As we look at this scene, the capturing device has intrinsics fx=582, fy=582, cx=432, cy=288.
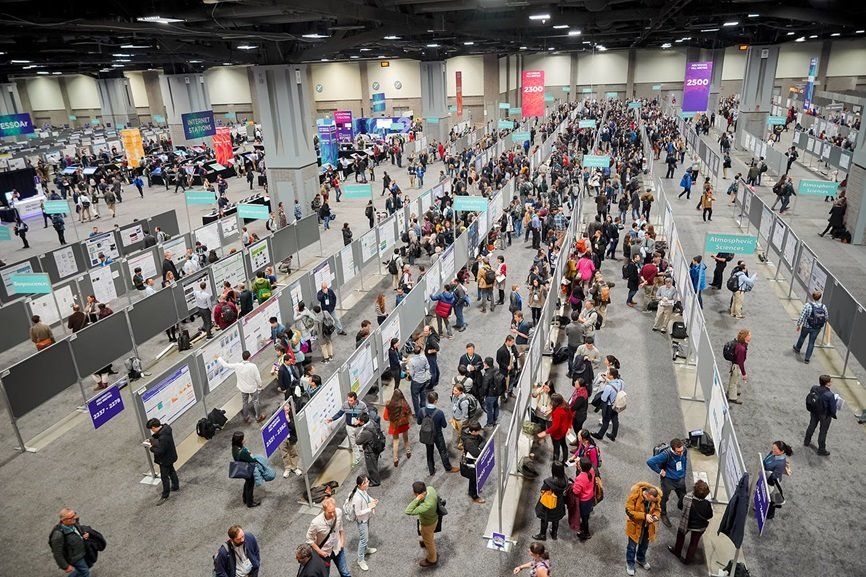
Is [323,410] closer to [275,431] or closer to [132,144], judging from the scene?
[275,431]

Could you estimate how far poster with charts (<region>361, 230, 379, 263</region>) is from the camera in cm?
1830

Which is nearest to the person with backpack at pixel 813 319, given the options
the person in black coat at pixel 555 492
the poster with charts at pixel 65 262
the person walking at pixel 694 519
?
the person walking at pixel 694 519

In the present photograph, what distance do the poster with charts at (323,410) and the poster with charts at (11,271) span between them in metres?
13.4

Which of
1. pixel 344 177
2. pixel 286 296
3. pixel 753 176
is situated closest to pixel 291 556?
pixel 286 296

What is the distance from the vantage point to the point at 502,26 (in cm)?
2245

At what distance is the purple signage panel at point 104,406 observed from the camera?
34.2 ft

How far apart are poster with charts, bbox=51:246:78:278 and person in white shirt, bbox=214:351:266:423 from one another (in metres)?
11.4

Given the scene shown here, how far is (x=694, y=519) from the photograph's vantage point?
759 cm

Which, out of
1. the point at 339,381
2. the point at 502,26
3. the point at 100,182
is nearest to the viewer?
the point at 339,381

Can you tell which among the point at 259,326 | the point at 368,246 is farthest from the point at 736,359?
the point at 368,246

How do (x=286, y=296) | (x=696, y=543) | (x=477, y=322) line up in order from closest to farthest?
(x=696, y=543) → (x=286, y=296) → (x=477, y=322)

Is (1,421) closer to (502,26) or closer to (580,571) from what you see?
(580,571)

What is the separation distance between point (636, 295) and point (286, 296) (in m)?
10.2

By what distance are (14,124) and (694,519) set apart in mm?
42161
